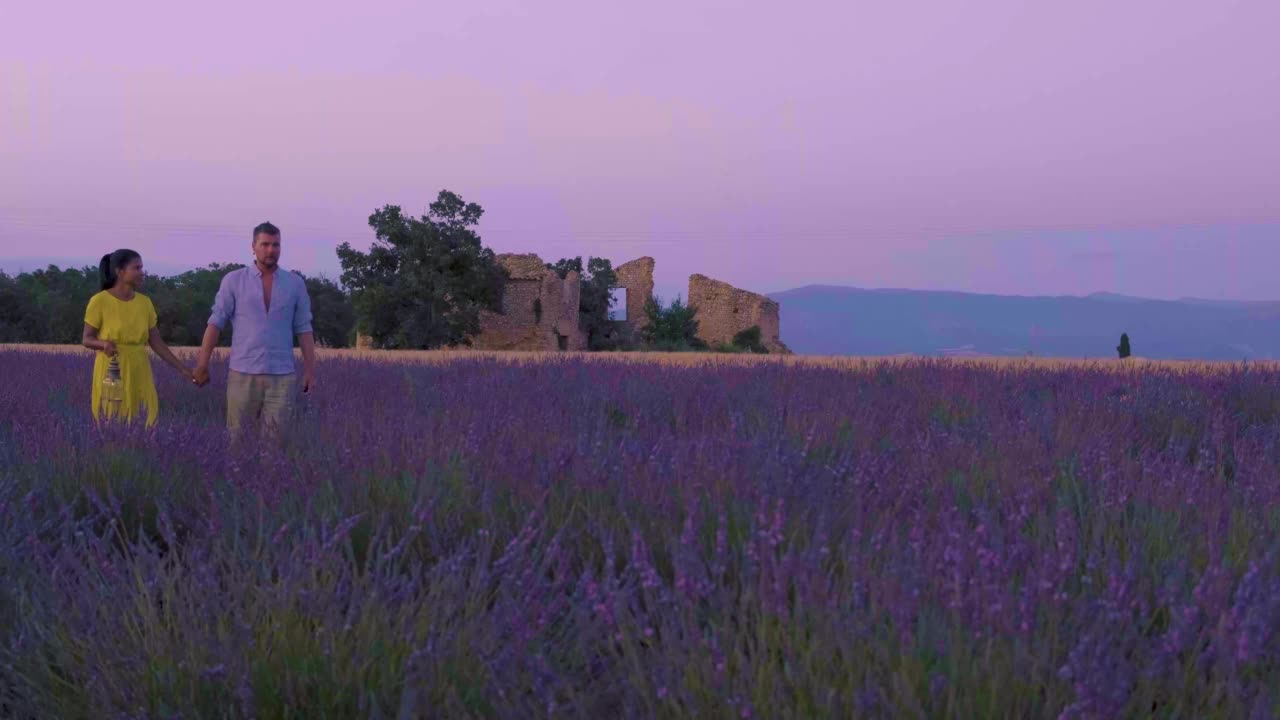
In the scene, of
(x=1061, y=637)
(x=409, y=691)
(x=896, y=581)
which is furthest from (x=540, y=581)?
(x=1061, y=637)

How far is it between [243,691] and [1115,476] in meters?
2.71

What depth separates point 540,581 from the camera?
7.57 feet

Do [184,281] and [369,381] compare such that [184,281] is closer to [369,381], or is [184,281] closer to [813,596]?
[369,381]

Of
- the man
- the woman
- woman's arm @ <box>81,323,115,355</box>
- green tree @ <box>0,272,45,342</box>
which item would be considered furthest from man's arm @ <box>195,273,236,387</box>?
green tree @ <box>0,272,45,342</box>

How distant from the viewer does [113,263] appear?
5816mm

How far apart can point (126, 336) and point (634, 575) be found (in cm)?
461

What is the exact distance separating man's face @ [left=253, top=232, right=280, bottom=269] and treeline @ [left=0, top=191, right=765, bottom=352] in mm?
24759

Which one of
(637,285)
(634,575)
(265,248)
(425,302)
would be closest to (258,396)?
(265,248)

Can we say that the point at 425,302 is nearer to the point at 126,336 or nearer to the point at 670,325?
the point at 670,325

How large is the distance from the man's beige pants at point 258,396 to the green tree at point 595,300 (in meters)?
35.9

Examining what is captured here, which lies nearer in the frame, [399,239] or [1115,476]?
[1115,476]

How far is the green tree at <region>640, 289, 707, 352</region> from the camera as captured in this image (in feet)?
132

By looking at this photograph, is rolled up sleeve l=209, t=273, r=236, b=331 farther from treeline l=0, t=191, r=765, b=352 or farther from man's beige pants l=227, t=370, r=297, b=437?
treeline l=0, t=191, r=765, b=352

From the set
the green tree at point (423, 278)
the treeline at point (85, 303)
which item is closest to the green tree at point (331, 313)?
the treeline at point (85, 303)
